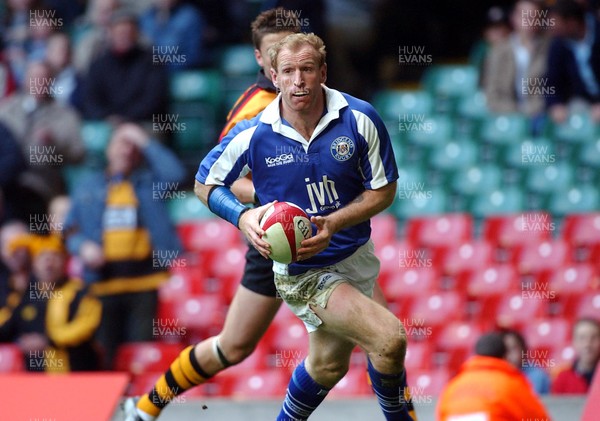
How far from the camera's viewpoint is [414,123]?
9.55 m

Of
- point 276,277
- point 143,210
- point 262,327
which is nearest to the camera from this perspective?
point 276,277

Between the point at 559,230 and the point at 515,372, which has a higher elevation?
the point at 515,372

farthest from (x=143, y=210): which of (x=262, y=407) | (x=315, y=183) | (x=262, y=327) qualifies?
(x=315, y=183)

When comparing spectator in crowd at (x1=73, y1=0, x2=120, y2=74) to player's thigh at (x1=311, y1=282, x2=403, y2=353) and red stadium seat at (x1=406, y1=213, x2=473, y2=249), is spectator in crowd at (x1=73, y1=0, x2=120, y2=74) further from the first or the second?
player's thigh at (x1=311, y1=282, x2=403, y2=353)

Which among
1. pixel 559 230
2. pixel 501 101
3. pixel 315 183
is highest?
pixel 315 183

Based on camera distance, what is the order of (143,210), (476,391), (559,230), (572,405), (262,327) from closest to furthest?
(476,391) < (262,327) < (572,405) < (143,210) < (559,230)

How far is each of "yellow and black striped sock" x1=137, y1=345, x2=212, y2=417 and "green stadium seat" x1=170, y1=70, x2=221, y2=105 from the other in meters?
3.73

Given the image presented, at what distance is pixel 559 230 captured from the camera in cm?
937

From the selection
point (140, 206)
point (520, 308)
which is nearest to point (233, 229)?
point (140, 206)

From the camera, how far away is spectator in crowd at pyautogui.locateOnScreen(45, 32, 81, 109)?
9320mm

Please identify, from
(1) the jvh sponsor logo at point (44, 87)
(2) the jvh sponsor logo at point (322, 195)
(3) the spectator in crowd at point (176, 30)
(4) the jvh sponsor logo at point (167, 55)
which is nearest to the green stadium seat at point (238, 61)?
(3) the spectator in crowd at point (176, 30)

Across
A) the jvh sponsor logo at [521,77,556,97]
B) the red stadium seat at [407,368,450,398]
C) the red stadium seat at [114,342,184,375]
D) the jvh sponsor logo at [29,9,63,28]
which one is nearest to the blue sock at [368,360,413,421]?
the red stadium seat at [407,368,450,398]

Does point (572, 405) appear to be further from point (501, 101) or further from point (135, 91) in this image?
point (135, 91)

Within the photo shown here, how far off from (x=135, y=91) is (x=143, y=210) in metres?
A: 1.01
